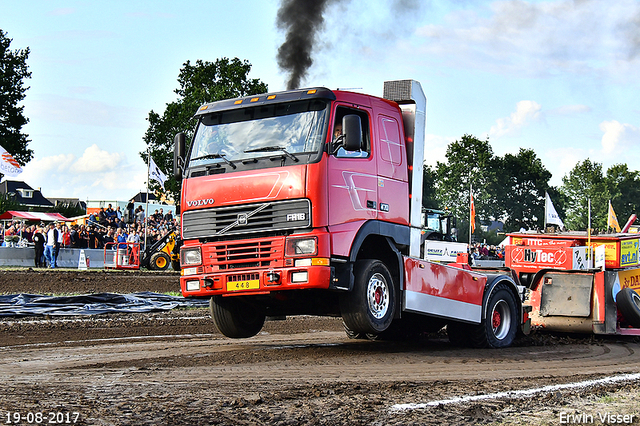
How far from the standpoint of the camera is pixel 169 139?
52062 millimetres

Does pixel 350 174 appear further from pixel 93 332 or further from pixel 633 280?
pixel 633 280

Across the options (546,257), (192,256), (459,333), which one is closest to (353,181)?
(192,256)

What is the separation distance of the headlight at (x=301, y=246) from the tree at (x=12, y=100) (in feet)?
156

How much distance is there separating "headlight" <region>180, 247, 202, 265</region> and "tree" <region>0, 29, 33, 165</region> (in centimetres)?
4642

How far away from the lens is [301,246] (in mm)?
8125

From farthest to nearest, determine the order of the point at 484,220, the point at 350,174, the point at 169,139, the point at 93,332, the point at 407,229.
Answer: the point at 484,220 → the point at 169,139 → the point at 93,332 → the point at 407,229 → the point at 350,174

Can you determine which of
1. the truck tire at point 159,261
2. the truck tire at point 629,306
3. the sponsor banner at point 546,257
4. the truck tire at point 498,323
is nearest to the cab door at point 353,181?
the truck tire at point 498,323

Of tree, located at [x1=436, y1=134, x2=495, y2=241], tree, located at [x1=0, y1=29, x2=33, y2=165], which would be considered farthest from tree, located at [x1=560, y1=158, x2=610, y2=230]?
tree, located at [x1=0, y1=29, x2=33, y2=165]

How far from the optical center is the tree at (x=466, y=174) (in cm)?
9100

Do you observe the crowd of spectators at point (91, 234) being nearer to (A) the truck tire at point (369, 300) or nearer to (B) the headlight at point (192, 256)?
(B) the headlight at point (192, 256)

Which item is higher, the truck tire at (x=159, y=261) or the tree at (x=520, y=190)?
the tree at (x=520, y=190)

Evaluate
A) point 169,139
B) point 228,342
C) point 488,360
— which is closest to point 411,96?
point 488,360

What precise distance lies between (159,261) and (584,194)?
8289cm

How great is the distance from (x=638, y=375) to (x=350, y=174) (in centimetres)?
392
